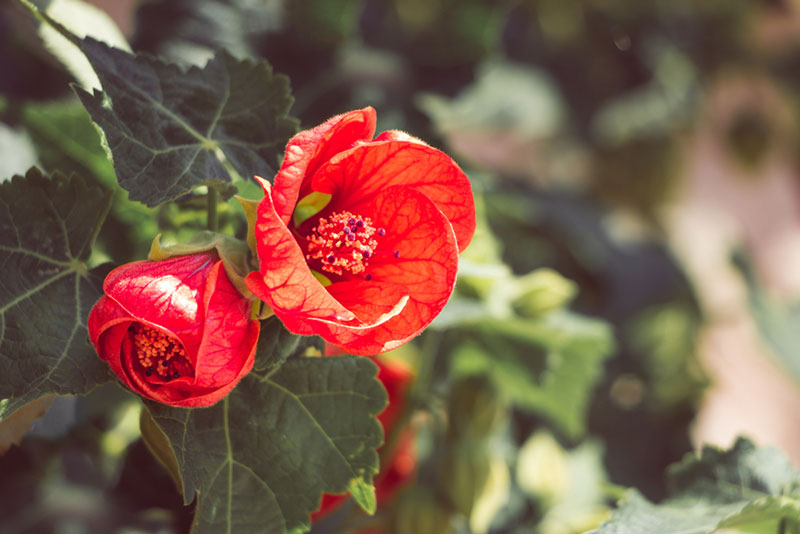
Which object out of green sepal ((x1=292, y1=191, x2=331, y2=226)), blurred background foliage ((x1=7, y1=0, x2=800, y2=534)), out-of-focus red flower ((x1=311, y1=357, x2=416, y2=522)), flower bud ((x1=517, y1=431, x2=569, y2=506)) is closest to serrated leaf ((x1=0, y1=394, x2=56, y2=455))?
blurred background foliage ((x1=7, y1=0, x2=800, y2=534))

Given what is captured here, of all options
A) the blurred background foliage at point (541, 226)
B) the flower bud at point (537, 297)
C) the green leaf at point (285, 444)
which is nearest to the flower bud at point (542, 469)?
the blurred background foliage at point (541, 226)

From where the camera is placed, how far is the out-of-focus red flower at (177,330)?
0.25 meters

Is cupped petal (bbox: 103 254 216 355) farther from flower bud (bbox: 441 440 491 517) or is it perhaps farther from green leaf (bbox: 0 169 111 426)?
flower bud (bbox: 441 440 491 517)

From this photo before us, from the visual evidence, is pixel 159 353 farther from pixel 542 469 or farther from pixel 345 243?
pixel 542 469

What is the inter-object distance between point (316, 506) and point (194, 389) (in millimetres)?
94

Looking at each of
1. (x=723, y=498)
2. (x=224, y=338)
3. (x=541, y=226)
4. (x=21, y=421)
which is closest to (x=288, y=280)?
(x=224, y=338)

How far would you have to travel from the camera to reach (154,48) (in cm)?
51

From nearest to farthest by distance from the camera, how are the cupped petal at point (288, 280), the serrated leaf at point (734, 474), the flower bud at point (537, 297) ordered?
the cupped petal at point (288, 280)
the serrated leaf at point (734, 474)
the flower bud at point (537, 297)

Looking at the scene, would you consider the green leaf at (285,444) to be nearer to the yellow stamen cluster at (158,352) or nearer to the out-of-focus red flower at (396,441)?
the yellow stamen cluster at (158,352)

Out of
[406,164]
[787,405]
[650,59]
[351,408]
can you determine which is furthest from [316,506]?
[787,405]

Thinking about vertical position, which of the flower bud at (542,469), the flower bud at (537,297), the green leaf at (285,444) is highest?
the flower bud at (537,297)

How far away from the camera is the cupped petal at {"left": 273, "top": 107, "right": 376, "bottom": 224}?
251mm

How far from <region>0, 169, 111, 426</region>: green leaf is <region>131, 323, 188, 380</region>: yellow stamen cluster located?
35 mm

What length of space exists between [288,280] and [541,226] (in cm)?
59
